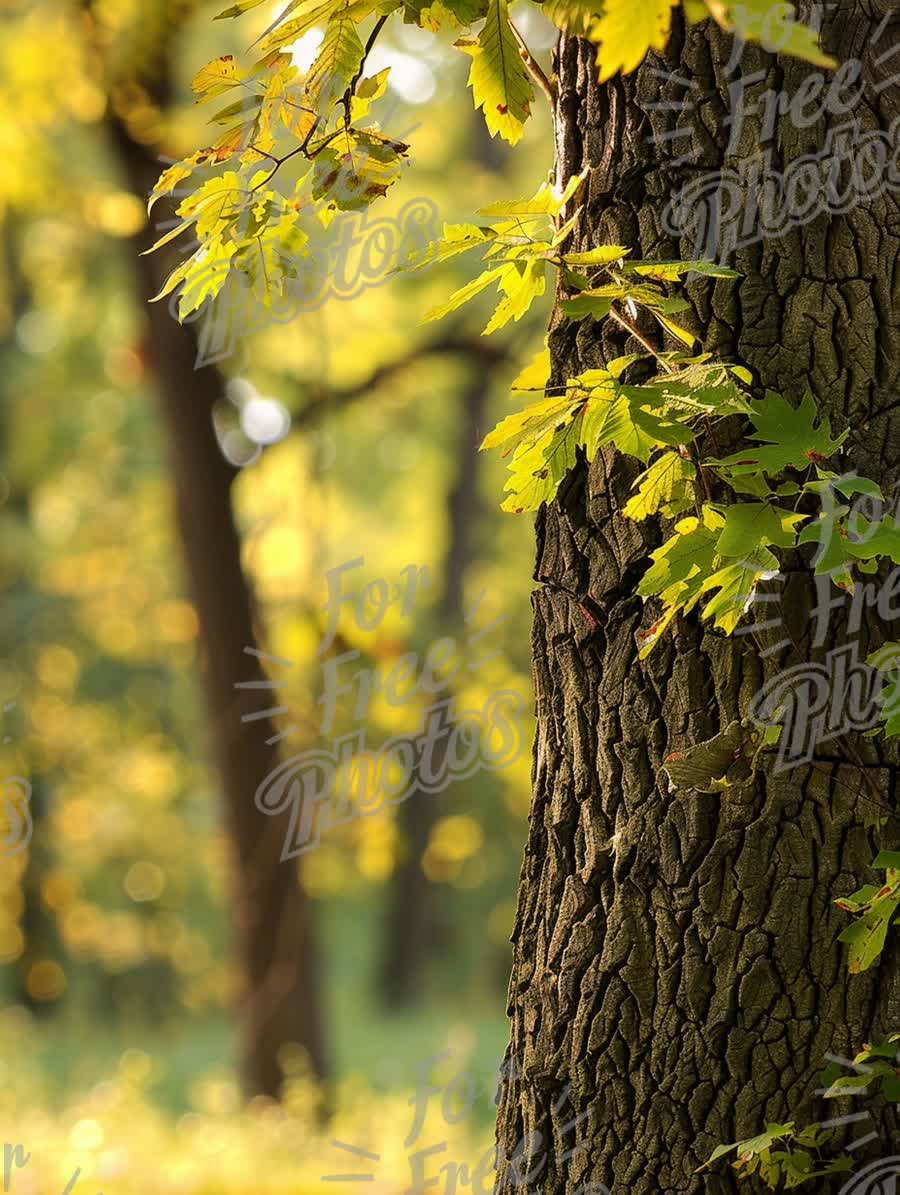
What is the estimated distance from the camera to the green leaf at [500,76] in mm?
1688

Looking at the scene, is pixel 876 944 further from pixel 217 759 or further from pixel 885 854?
pixel 217 759

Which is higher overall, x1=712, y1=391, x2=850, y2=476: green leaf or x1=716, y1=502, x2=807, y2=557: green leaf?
x1=712, y1=391, x2=850, y2=476: green leaf

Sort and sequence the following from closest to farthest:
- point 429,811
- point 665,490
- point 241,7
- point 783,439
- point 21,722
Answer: point 241,7, point 783,439, point 665,490, point 21,722, point 429,811

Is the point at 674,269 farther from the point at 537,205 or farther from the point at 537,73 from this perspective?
the point at 537,73

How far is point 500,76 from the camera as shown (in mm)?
1723

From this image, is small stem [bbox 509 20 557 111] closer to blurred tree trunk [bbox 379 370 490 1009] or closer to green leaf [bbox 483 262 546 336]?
green leaf [bbox 483 262 546 336]

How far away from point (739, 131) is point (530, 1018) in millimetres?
1346

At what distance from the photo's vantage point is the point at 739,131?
1890 millimetres

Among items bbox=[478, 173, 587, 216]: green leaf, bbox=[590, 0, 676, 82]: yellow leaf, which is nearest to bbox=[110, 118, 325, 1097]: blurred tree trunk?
bbox=[478, 173, 587, 216]: green leaf

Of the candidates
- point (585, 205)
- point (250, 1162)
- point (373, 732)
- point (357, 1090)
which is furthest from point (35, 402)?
point (585, 205)

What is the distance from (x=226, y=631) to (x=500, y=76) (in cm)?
562

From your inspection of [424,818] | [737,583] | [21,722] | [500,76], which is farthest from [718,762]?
[21,722]

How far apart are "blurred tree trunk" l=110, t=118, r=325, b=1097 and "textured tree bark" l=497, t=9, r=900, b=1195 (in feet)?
17.3

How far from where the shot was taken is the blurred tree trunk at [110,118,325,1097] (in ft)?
23.1
